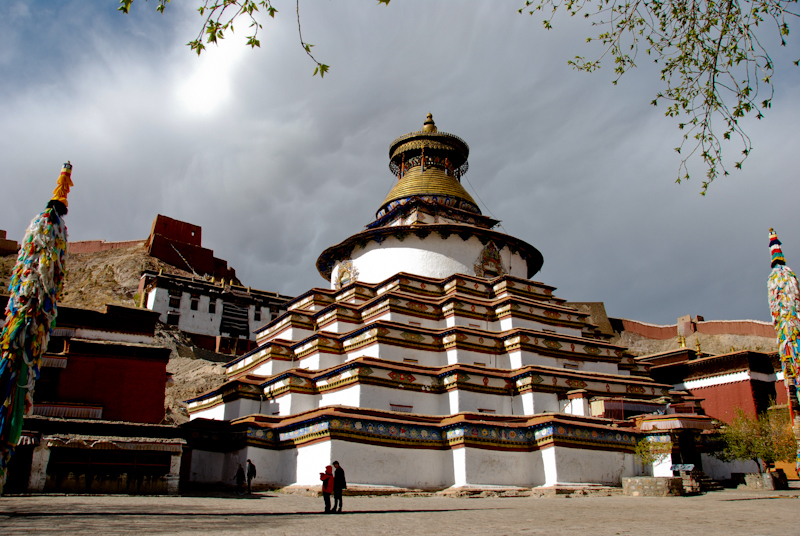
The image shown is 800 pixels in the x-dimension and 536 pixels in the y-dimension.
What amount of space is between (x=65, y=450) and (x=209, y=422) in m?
4.63

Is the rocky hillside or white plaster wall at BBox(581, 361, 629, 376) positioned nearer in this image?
white plaster wall at BBox(581, 361, 629, 376)

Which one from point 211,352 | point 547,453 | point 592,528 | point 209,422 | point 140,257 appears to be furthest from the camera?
point 140,257

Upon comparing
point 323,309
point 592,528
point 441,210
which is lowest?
point 592,528

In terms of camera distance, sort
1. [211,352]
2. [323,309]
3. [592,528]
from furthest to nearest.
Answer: [211,352], [323,309], [592,528]

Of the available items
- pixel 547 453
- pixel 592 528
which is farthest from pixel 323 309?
pixel 592 528

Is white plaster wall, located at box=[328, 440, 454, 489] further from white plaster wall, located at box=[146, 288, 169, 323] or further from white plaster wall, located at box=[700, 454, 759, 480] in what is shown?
white plaster wall, located at box=[146, 288, 169, 323]

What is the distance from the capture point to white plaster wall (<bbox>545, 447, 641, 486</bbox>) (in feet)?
51.1

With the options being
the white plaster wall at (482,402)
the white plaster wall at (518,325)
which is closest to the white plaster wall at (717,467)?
the white plaster wall at (518,325)

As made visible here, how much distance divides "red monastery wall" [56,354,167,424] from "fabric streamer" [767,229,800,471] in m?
16.2

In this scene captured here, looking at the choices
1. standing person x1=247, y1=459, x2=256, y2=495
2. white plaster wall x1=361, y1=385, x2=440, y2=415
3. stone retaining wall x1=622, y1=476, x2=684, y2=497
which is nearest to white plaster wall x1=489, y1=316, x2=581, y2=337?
white plaster wall x1=361, y1=385, x2=440, y2=415

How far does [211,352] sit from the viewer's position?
41.4 metres

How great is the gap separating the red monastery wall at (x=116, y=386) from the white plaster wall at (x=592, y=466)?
37.8 feet

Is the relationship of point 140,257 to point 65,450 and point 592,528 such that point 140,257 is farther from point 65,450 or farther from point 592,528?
point 592,528

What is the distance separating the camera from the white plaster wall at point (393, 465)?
14.7m
